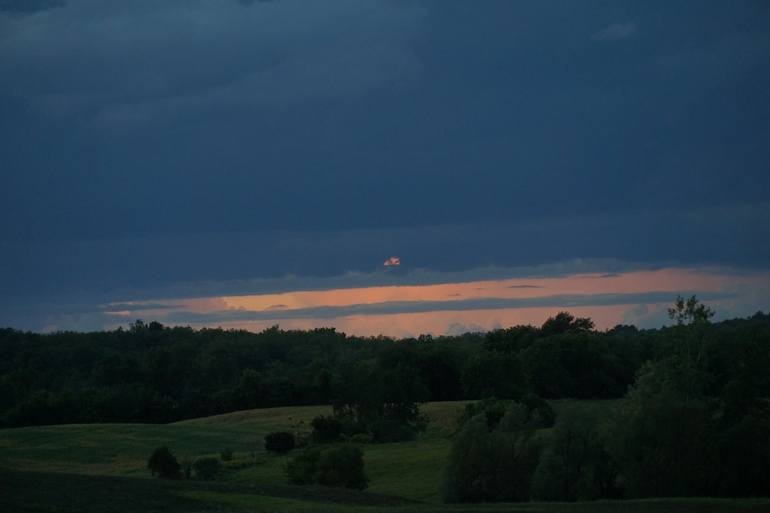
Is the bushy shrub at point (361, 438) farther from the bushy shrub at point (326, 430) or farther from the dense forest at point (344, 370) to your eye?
the dense forest at point (344, 370)

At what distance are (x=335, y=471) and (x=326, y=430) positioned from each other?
94.9 ft

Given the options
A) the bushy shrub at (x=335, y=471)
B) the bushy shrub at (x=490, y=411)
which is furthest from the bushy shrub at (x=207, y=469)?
the bushy shrub at (x=490, y=411)

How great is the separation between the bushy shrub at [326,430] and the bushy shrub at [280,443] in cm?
407

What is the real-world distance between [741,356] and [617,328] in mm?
130768

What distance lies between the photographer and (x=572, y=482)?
44719 millimetres

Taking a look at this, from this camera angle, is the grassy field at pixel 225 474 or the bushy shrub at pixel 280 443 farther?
the bushy shrub at pixel 280 443

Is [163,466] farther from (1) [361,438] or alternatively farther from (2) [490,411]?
(1) [361,438]

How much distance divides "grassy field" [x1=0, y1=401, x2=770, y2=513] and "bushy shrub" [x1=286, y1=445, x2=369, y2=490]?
1.30 metres

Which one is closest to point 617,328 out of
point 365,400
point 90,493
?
point 365,400

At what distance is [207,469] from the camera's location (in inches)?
2340

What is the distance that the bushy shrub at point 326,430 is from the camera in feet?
255

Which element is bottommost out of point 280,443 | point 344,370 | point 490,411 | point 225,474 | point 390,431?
point 225,474

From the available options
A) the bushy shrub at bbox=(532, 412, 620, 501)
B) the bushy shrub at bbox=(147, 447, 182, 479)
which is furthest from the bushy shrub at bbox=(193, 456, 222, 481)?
the bushy shrub at bbox=(532, 412, 620, 501)

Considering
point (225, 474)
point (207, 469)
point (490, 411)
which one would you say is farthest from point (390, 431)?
point (207, 469)
